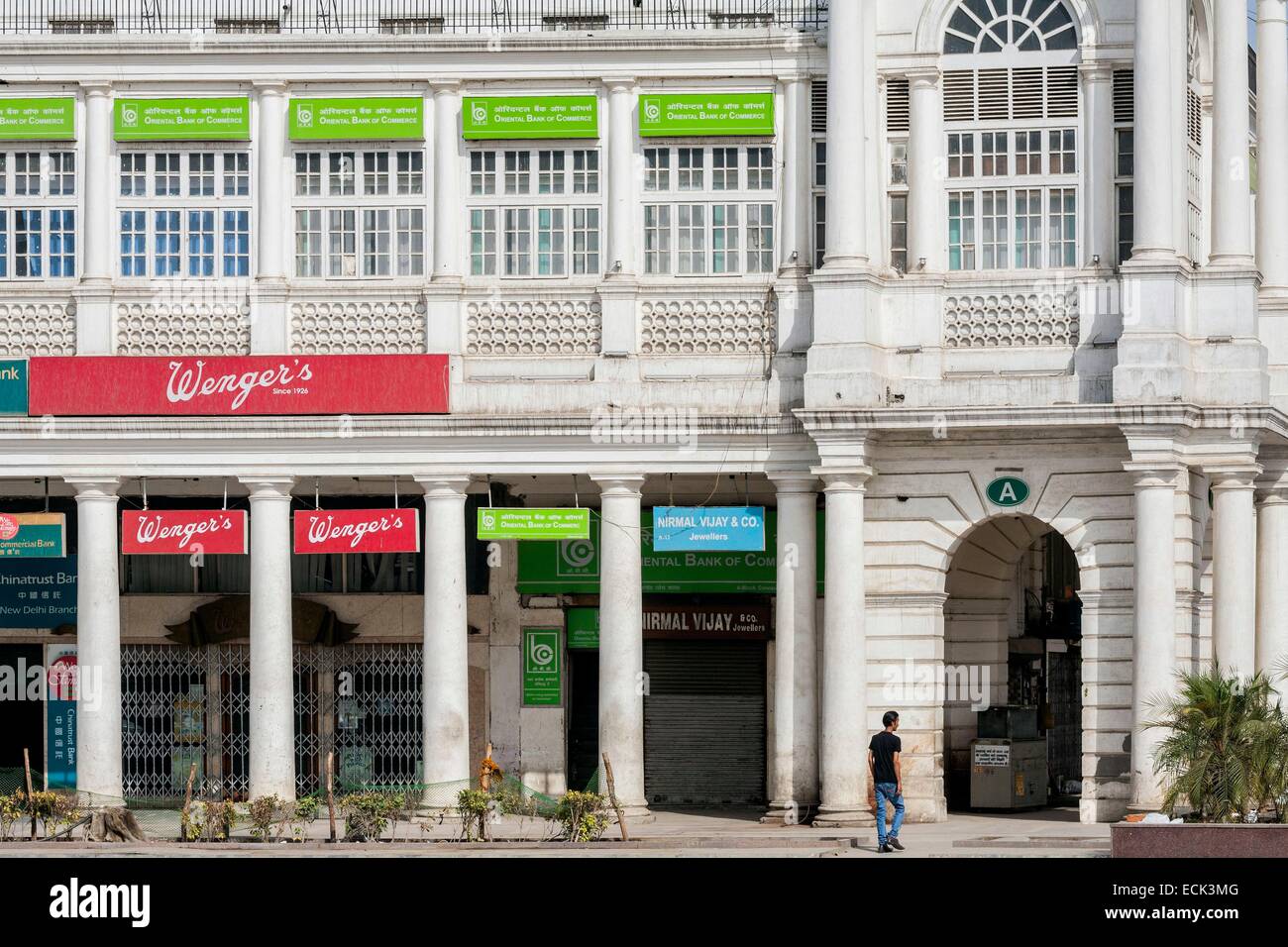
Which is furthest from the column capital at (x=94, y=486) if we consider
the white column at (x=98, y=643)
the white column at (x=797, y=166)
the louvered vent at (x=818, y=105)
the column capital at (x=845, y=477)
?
the louvered vent at (x=818, y=105)

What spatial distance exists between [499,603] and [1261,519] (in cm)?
1328

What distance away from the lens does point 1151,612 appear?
143ft

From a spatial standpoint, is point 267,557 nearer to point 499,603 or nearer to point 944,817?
point 499,603

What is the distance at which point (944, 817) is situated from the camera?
150 feet

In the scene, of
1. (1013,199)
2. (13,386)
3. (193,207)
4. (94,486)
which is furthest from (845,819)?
(13,386)

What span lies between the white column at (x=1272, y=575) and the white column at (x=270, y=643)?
53.0 feet

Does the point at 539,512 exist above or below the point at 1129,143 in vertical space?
below

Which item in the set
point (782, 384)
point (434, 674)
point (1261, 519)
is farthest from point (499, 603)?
point (1261, 519)

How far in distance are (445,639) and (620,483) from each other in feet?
12.6

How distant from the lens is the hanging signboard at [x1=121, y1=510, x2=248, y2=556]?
4716 cm

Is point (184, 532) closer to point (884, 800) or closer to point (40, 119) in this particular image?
point (40, 119)

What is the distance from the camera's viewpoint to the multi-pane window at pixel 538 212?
1861 inches

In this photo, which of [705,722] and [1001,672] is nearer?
[1001,672]

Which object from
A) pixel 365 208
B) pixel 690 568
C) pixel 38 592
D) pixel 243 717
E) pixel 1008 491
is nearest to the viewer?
pixel 1008 491
